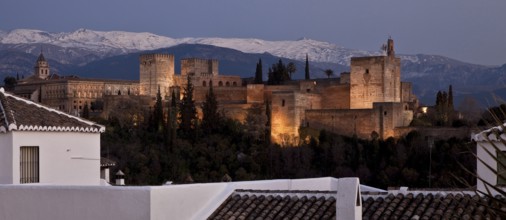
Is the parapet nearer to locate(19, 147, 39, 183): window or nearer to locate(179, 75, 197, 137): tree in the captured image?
locate(179, 75, 197, 137): tree

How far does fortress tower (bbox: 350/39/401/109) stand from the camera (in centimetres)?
6950

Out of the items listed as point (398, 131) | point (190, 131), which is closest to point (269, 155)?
point (190, 131)

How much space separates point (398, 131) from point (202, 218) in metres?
56.3

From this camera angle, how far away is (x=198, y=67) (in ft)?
287

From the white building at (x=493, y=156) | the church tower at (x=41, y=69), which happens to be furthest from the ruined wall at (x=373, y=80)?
the church tower at (x=41, y=69)

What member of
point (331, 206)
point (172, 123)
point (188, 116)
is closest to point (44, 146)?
point (331, 206)

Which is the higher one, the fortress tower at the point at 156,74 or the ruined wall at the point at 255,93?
the fortress tower at the point at 156,74

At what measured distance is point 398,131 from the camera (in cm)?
6494

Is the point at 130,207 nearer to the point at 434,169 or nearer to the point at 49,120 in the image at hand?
the point at 49,120

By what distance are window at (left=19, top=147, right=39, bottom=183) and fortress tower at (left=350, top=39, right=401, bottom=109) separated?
5799cm

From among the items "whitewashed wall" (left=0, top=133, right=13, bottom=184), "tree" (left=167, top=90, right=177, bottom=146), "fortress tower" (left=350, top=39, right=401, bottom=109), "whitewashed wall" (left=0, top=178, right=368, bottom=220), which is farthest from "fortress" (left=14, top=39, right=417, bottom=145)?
"whitewashed wall" (left=0, top=178, right=368, bottom=220)

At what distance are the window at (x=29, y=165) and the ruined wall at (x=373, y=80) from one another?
58.0 m

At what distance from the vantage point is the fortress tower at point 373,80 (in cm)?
6950

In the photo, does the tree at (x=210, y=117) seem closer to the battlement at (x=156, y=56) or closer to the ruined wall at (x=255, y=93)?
the ruined wall at (x=255, y=93)
